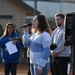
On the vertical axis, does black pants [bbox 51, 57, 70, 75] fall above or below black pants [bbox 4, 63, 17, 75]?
above

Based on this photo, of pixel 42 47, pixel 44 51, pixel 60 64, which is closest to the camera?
pixel 44 51

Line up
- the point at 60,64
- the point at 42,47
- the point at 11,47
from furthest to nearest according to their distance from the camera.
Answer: the point at 11,47 < the point at 60,64 < the point at 42,47

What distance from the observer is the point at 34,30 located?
7922 millimetres

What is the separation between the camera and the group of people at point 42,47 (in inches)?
298

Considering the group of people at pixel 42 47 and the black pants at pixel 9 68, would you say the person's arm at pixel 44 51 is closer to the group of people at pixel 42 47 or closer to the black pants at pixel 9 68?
the group of people at pixel 42 47

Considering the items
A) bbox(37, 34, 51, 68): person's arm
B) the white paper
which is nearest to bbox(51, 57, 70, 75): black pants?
bbox(37, 34, 51, 68): person's arm

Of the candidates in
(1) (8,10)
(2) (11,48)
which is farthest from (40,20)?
(1) (8,10)

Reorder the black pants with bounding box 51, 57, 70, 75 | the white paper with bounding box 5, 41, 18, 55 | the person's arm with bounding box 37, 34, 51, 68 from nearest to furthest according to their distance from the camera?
the person's arm with bounding box 37, 34, 51, 68
the black pants with bounding box 51, 57, 70, 75
the white paper with bounding box 5, 41, 18, 55

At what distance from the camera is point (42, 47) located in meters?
7.61

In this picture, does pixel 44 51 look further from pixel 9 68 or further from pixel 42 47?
pixel 9 68

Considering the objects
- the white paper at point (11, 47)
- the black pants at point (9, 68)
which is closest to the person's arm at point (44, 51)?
the white paper at point (11, 47)

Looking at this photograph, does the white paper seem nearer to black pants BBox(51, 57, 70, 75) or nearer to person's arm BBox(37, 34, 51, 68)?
black pants BBox(51, 57, 70, 75)

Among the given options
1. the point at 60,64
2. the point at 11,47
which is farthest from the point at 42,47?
the point at 11,47

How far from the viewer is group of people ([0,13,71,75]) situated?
7.57 meters
